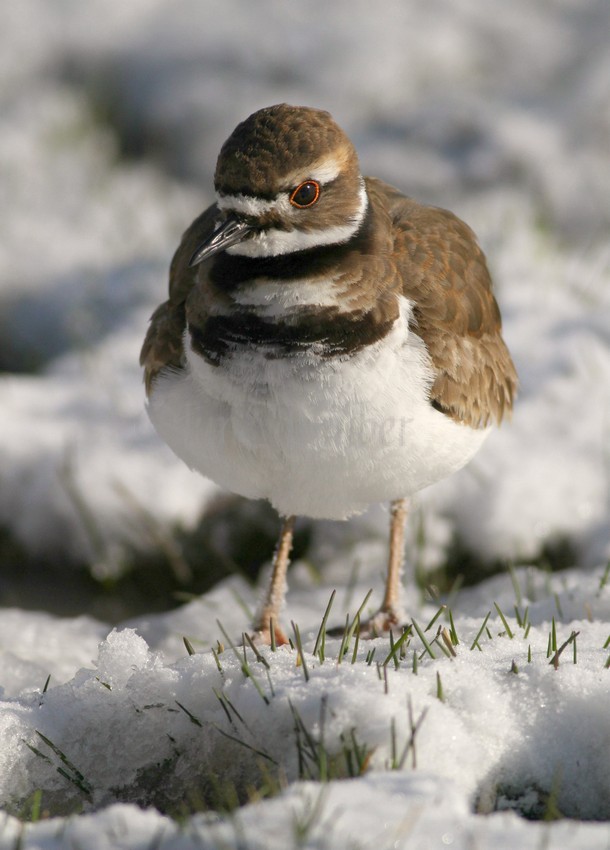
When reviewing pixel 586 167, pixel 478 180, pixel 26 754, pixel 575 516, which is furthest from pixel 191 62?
pixel 26 754

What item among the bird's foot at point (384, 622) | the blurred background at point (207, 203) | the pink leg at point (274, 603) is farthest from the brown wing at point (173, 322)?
the blurred background at point (207, 203)

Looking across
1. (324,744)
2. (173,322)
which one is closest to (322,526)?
(173,322)

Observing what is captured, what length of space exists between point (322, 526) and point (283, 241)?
7.96 feet

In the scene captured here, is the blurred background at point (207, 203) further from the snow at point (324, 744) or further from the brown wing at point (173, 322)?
the snow at point (324, 744)

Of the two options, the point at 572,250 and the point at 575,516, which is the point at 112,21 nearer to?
the point at 572,250

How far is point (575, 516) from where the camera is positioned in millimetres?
5836

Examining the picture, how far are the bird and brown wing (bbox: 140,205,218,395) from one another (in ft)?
0.05

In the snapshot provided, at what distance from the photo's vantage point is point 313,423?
3789mm

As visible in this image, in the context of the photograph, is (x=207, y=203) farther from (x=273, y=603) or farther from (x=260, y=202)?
(x=260, y=202)

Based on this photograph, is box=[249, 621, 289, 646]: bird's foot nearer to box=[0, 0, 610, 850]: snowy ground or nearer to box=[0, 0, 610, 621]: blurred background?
box=[0, 0, 610, 850]: snowy ground

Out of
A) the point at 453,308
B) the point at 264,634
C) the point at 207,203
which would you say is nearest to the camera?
the point at 453,308

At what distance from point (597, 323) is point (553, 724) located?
443 centimetres

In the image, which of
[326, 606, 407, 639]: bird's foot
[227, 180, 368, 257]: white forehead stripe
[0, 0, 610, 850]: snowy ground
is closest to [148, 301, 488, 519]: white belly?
[227, 180, 368, 257]: white forehead stripe

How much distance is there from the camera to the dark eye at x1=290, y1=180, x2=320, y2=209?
3.90 meters
